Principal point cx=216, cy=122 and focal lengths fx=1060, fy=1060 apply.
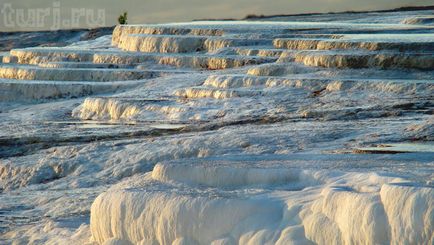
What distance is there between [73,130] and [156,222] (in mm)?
9347

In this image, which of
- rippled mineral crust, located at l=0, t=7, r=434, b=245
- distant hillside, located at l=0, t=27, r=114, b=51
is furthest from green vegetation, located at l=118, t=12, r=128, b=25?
rippled mineral crust, located at l=0, t=7, r=434, b=245

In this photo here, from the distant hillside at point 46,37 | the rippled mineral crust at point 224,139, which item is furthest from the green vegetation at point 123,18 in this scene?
the rippled mineral crust at point 224,139

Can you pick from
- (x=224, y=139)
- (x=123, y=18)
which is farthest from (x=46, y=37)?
(x=224, y=139)

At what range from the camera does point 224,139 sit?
12312 mm

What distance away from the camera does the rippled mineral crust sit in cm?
663

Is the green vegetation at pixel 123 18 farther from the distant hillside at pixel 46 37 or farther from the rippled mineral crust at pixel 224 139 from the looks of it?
the rippled mineral crust at pixel 224 139

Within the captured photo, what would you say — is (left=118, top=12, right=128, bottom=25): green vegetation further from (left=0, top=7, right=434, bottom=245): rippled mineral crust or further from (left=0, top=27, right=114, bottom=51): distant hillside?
(left=0, top=7, right=434, bottom=245): rippled mineral crust

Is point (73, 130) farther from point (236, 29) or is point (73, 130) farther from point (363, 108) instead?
point (236, 29)

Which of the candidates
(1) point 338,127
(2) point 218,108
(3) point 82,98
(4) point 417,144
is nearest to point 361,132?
(1) point 338,127

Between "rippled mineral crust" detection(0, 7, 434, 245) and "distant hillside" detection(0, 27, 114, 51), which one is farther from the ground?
"rippled mineral crust" detection(0, 7, 434, 245)

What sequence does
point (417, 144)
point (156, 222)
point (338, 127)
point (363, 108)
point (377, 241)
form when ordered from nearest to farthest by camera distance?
point (377, 241)
point (156, 222)
point (417, 144)
point (338, 127)
point (363, 108)

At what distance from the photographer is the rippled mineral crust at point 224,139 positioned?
21.8ft

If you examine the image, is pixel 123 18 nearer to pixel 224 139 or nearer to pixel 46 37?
pixel 46 37

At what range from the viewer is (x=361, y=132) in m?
11.9
